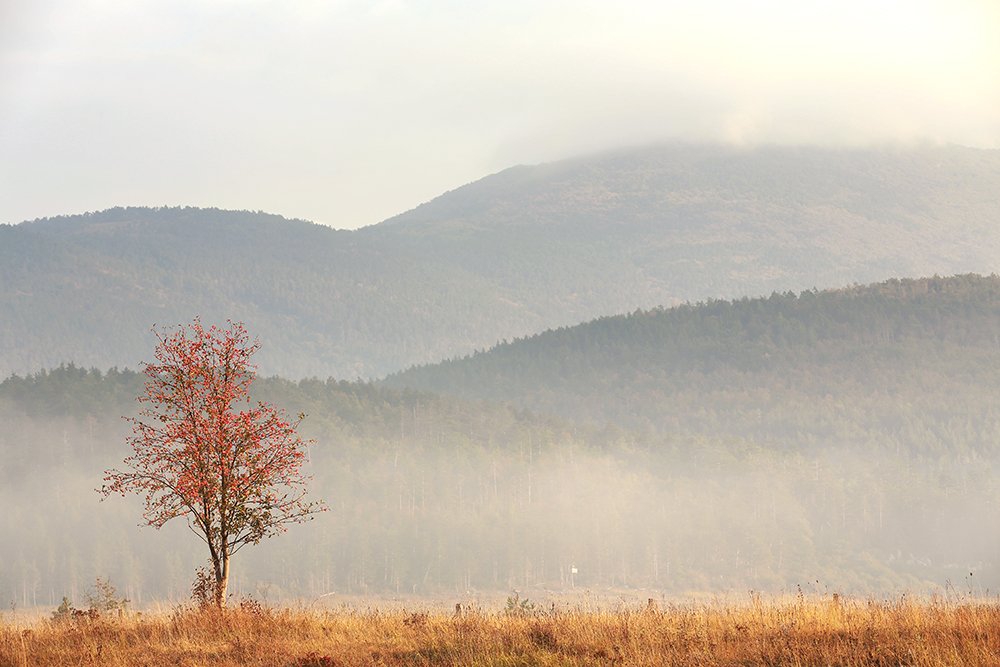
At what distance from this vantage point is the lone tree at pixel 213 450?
74.2 feet

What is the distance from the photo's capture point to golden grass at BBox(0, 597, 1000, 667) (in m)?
16.0

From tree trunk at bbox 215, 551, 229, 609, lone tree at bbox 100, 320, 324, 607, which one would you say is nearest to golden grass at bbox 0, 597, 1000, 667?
tree trunk at bbox 215, 551, 229, 609

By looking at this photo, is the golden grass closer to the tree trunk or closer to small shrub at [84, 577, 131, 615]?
small shrub at [84, 577, 131, 615]

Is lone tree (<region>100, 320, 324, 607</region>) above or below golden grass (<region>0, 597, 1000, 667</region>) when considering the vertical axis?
above

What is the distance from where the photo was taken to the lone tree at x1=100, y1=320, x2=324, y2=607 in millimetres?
22625

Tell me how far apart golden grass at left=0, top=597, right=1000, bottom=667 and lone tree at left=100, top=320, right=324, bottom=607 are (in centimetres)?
273

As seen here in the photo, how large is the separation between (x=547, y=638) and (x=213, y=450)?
401 inches

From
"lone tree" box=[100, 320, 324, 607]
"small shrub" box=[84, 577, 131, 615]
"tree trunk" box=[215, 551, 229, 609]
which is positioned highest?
"lone tree" box=[100, 320, 324, 607]

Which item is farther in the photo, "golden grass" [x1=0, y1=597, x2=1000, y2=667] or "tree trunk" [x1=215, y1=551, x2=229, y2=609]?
"tree trunk" [x1=215, y1=551, x2=229, y2=609]

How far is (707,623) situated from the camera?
63.6 ft

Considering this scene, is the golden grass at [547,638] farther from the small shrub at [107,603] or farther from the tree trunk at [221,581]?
the tree trunk at [221,581]

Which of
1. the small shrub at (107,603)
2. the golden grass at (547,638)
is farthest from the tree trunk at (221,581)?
the small shrub at (107,603)

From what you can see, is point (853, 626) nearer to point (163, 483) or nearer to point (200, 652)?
point (200, 652)

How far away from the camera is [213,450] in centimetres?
2275
